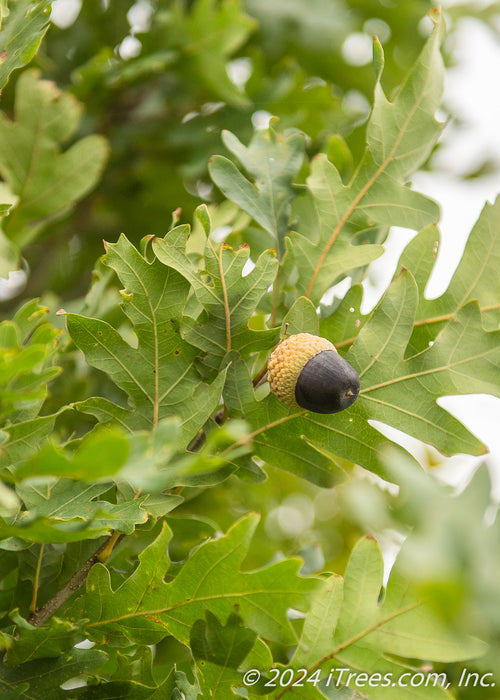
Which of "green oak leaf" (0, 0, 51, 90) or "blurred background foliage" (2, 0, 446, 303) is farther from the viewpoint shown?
"blurred background foliage" (2, 0, 446, 303)

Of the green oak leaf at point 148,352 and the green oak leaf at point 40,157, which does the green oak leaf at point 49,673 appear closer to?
the green oak leaf at point 148,352

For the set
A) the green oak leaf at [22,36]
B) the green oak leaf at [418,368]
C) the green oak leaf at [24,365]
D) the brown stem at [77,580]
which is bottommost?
the brown stem at [77,580]

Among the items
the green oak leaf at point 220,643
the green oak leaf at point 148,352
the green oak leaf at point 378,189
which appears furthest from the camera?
the green oak leaf at point 378,189

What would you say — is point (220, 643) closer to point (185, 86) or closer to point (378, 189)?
point (378, 189)

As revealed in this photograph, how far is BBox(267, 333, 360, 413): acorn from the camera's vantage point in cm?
88

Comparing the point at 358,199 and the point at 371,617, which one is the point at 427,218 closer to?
the point at 358,199

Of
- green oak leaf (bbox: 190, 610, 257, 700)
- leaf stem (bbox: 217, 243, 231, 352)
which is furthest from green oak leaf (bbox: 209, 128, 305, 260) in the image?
green oak leaf (bbox: 190, 610, 257, 700)

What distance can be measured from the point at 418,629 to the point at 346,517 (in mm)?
1088

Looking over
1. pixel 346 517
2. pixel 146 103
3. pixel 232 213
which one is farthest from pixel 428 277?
pixel 146 103

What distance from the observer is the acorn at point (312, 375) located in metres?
0.88

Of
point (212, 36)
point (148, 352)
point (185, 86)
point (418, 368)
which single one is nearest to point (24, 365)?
point (148, 352)

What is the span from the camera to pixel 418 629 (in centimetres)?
80

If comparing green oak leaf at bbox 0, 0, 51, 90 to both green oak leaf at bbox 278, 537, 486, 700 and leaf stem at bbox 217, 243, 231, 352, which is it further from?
green oak leaf at bbox 278, 537, 486, 700

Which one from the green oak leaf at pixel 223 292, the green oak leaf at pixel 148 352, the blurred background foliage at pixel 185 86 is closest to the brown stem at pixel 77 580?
the green oak leaf at pixel 148 352
